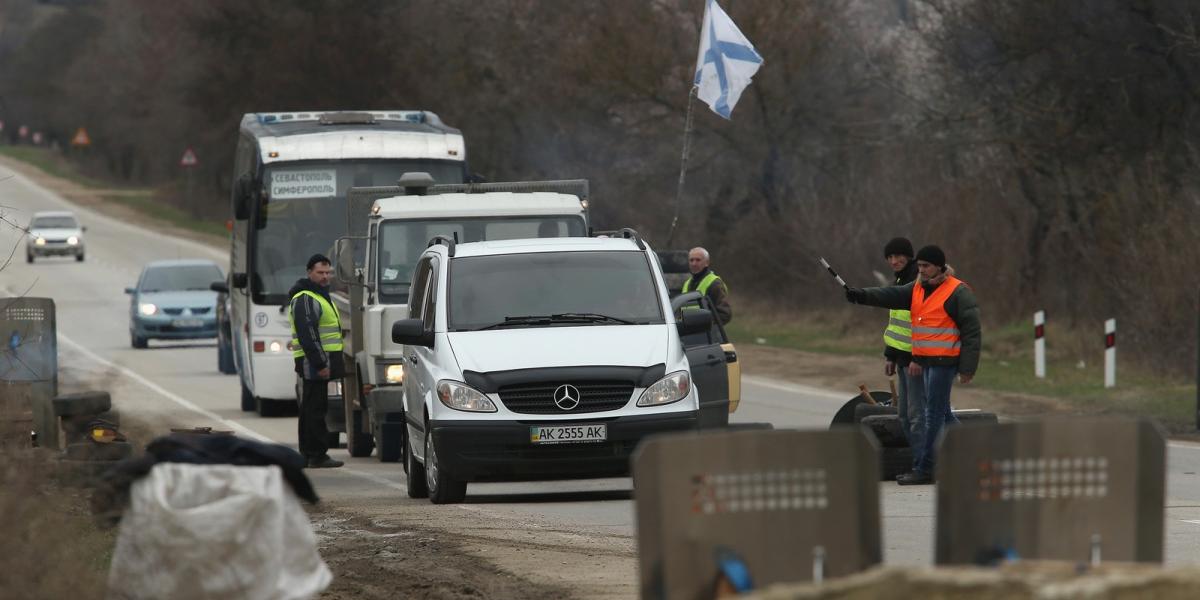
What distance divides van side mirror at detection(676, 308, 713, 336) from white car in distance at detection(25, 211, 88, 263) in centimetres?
5057

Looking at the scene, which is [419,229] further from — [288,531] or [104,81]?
[104,81]

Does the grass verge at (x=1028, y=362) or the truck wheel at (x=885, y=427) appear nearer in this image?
the truck wheel at (x=885, y=427)

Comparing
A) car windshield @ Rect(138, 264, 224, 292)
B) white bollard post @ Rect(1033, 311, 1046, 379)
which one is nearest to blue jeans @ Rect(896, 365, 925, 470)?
white bollard post @ Rect(1033, 311, 1046, 379)

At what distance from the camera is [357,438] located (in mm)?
18438

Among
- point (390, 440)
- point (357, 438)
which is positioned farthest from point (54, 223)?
point (390, 440)

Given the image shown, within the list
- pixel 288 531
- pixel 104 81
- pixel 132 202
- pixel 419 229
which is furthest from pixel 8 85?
pixel 288 531

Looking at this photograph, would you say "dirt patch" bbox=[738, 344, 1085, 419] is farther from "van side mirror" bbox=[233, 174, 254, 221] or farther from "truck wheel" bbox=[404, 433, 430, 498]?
"truck wheel" bbox=[404, 433, 430, 498]

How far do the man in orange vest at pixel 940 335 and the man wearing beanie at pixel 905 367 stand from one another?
0.42ft

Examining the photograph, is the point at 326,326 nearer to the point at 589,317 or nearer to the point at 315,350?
the point at 315,350

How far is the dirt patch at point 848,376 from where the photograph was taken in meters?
23.0

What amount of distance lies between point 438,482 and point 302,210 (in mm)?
9726

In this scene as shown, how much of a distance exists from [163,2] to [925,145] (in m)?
53.9

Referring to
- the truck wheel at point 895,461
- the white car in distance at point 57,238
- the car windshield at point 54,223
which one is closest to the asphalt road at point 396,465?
the truck wheel at point 895,461

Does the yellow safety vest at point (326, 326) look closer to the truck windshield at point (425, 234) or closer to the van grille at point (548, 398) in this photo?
the truck windshield at point (425, 234)
